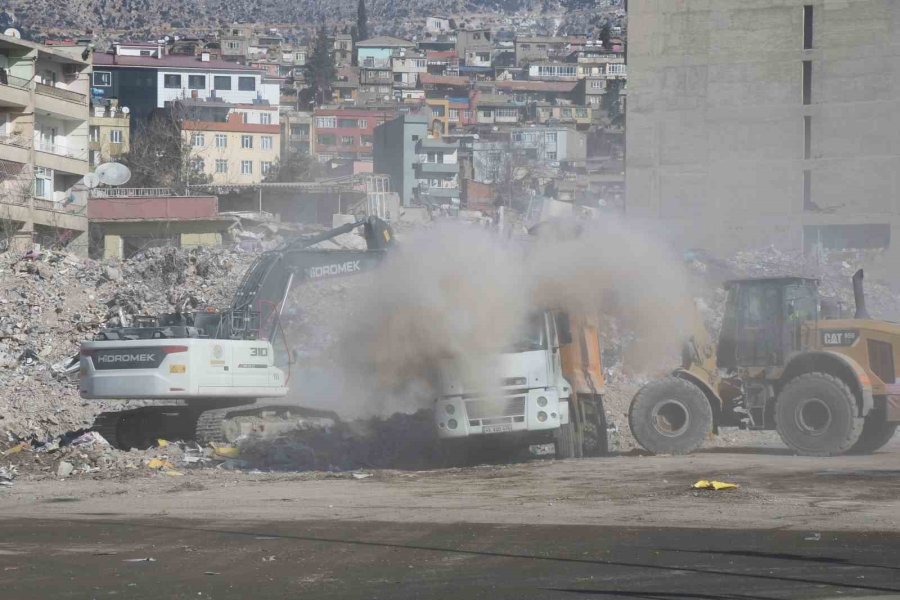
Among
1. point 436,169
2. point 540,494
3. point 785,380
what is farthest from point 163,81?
point 540,494

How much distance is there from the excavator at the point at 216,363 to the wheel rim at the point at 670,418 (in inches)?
224

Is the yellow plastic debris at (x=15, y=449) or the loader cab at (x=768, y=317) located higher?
the loader cab at (x=768, y=317)

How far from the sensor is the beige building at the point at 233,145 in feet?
332

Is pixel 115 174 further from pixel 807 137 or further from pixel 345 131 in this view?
pixel 345 131

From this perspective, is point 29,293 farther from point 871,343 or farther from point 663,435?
point 871,343

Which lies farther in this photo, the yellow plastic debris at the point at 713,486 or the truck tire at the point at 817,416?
the truck tire at the point at 817,416

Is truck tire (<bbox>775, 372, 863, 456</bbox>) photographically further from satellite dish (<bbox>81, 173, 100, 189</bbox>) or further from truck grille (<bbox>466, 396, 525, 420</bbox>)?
satellite dish (<bbox>81, 173, 100, 189</bbox>)

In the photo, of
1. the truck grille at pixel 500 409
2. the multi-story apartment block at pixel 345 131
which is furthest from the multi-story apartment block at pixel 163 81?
the truck grille at pixel 500 409

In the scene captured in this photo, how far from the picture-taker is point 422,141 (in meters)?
104

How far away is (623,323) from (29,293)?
19928 mm

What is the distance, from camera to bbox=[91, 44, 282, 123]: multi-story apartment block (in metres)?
112

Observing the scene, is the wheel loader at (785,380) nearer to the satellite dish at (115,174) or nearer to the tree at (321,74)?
the satellite dish at (115,174)

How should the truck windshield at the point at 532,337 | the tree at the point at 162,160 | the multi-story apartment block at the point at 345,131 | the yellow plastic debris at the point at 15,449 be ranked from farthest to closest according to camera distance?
the multi-story apartment block at the point at 345,131
the tree at the point at 162,160
the yellow plastic debris at the point at 15,449
the truck windshield at the point at 532,337

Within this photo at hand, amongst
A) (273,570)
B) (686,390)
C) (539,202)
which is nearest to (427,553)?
(273,570)
